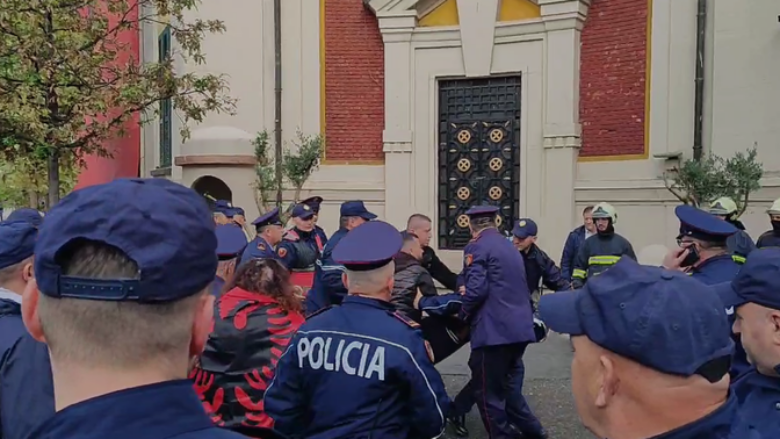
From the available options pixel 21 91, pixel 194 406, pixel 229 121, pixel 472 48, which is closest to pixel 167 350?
pixel 194 406

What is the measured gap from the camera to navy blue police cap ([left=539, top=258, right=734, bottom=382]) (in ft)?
5.08

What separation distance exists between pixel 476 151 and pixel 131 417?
12.8 metres

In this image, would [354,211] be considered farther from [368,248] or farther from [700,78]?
[700,78]

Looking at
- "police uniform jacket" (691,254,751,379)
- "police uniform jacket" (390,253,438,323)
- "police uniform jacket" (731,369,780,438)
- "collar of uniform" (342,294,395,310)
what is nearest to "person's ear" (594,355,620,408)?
"police uniform jacket" (731,369,780,438)

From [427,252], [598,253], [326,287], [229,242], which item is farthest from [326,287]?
[598,253]

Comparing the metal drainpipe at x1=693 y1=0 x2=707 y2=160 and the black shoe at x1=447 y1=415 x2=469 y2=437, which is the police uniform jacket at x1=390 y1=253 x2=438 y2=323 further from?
the metal drainpipe at x1=693 y1=0 x2=707 y2=160

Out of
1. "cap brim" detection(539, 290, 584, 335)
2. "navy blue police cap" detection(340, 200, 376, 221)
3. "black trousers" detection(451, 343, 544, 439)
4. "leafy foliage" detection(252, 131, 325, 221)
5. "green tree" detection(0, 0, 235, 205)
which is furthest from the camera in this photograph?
"leafy foliage" detection(252, 131, 325, 221)

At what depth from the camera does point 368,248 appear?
3320 mm

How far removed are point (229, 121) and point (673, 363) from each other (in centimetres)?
1384

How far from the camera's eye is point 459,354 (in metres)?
9.10

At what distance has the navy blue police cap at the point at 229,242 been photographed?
418 centimetres

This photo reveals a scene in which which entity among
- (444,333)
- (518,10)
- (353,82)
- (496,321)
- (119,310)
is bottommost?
(444,333)

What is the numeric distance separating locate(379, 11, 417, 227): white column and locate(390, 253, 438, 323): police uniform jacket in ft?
27.3

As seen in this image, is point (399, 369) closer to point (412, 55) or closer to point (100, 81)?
point (100, 81)
